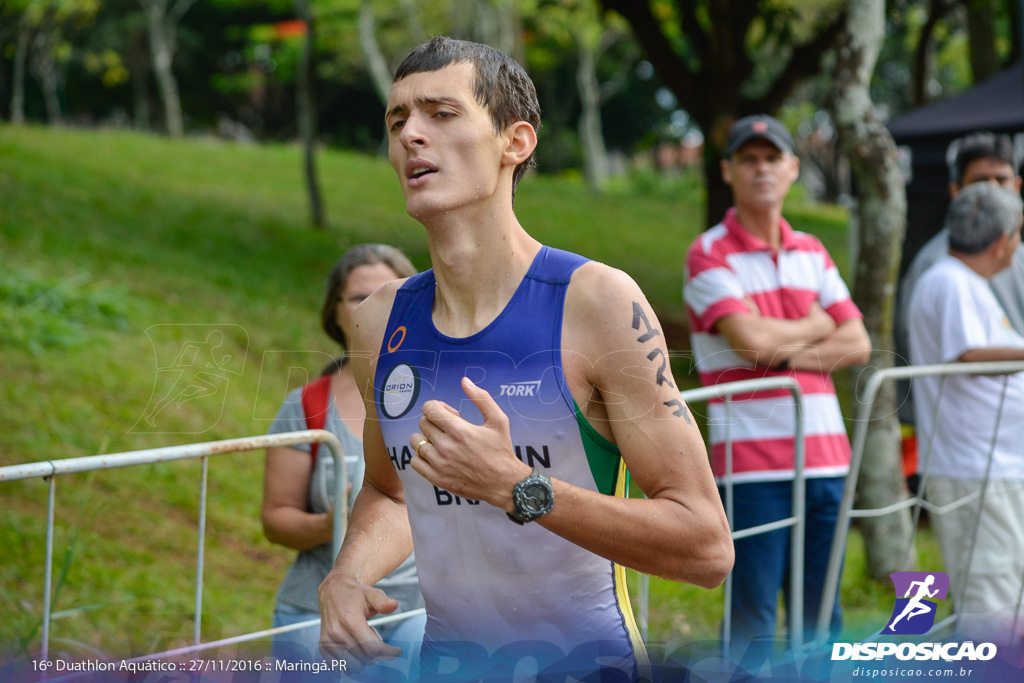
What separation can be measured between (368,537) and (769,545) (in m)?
2.17

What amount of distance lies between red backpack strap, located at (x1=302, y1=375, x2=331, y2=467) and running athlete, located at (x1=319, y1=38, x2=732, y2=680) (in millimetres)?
1234

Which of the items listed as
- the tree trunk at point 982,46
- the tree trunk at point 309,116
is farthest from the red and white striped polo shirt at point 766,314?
the tree trunk at point 309,116

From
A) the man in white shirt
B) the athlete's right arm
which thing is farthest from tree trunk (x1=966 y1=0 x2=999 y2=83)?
the athlete's right arm

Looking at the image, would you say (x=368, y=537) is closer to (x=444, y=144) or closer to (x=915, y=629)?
(x=444, y=144)

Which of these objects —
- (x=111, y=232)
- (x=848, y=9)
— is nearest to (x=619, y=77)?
(x=111, y=232)

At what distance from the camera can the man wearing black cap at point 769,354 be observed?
3588 mm

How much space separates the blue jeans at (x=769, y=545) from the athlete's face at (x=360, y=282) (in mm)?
1607

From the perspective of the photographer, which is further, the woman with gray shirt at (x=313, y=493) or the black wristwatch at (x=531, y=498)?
the woman with gray shirt at (x=313, y=493)

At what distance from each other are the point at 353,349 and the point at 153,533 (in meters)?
4.21

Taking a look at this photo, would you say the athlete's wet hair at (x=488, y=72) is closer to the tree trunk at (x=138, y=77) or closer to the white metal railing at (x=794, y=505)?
the white metal railing at (x=794, y=505)

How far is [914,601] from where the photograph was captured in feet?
8.52

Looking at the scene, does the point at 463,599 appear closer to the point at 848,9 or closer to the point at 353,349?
the point at 353,349

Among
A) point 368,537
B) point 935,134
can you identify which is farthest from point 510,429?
point 935,134

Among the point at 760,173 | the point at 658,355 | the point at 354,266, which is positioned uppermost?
the point at 760,173
